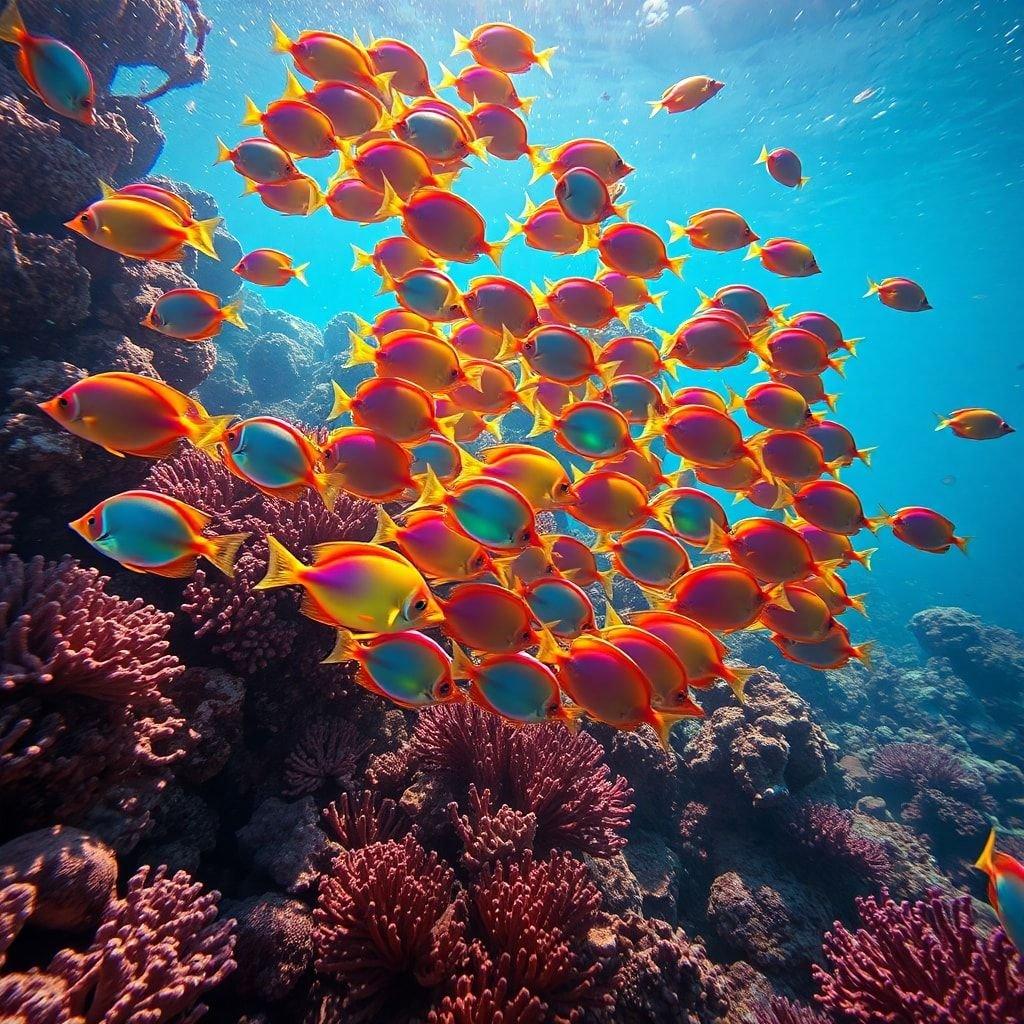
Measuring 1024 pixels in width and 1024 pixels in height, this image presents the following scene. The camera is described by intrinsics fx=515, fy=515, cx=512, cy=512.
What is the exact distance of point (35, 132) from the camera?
5.21 m

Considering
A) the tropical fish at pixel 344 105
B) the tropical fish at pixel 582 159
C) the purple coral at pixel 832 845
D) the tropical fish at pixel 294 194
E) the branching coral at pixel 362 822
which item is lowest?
the branching coral at pixel 362 822

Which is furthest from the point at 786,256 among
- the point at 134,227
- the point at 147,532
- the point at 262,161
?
the point at 147,532

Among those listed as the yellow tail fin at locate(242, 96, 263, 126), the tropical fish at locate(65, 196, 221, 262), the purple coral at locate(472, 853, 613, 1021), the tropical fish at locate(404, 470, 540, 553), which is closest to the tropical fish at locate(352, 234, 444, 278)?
the yellow tail fin at locate(242, 96, 263, 126)

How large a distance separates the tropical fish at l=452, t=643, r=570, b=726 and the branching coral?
1534 mm

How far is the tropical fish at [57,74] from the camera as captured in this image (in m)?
3.10

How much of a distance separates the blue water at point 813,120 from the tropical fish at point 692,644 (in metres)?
9.73

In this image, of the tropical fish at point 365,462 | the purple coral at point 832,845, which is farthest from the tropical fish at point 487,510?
the purple coral at point 832,845

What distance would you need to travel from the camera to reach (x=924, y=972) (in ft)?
9.63

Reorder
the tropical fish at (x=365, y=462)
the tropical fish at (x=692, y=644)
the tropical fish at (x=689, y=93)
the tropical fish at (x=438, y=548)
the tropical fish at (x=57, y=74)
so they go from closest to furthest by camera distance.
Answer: the tropical fish at (x=438, y=548)
the tropical fish at (x=365, y=462)
the tropical fish at (x=692, y=644)
the tropical fish at (x=57, y=74)
the tropical fish at (x=689, y=93)

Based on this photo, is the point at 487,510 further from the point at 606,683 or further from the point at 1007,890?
the point at 1007,890

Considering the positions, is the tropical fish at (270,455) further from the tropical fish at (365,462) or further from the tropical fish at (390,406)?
the tropical fish at (390,406)

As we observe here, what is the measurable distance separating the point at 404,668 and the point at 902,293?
21.4 ft

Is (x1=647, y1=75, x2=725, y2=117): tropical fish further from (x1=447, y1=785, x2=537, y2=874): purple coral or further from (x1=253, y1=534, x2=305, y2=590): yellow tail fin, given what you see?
(x1=447, y1=785, x2=537, y2=874): purple coral

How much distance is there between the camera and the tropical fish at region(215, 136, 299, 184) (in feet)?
12.5
